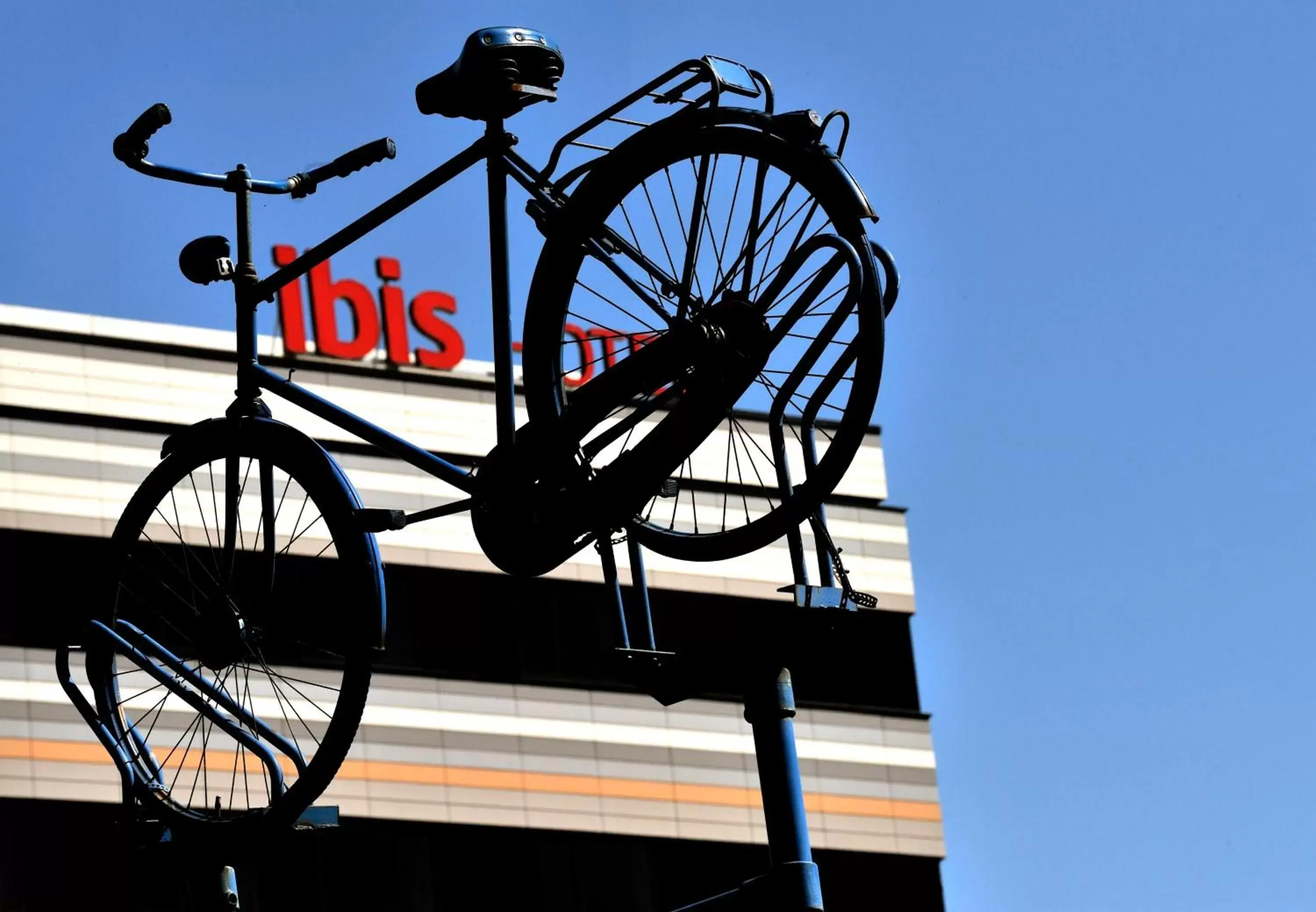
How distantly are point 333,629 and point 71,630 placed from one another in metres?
24.7

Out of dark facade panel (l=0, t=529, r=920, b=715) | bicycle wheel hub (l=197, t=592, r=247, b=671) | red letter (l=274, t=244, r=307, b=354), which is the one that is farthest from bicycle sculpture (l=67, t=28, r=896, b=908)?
red letter (l=274, t=244, r=307, b=354)

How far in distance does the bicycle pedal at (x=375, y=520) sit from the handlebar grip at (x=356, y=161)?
173cm

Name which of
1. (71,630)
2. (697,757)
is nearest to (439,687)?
(697,757)

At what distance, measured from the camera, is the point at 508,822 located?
38719 mm

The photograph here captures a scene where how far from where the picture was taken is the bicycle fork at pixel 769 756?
9023mm

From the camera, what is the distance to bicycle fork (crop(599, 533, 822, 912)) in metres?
9.02

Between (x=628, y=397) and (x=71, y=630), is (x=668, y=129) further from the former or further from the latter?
(x=71, y=630)

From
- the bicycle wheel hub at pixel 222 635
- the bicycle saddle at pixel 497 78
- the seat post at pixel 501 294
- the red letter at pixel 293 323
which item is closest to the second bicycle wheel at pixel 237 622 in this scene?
the bicycle wheel hub at pixel 222 635

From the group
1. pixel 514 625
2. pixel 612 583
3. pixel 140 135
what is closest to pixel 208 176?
pixel 140 135

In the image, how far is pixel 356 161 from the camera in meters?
11.5

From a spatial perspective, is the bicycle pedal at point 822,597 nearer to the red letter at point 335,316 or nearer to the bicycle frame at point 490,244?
the bicycle frame at point 490,244

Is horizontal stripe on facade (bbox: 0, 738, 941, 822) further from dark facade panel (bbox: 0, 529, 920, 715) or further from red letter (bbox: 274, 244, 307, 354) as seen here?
red letter (bbox: 274, 244, 307, 354)

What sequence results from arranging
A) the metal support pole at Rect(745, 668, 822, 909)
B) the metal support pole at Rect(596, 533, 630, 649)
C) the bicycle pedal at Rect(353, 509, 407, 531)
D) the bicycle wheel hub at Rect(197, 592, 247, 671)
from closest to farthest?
1. the metal support pole at Rect(745, 668, 822, 909)
2. the metal support pole at Rect(596, 533, 630, 649)
3. the bicycle pedal at Rect(353, 509, 407, 531)
4. the bicycle wheel hub at Rect(197, 592, 247, 671)

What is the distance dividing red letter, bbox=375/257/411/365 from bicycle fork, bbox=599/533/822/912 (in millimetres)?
31395
